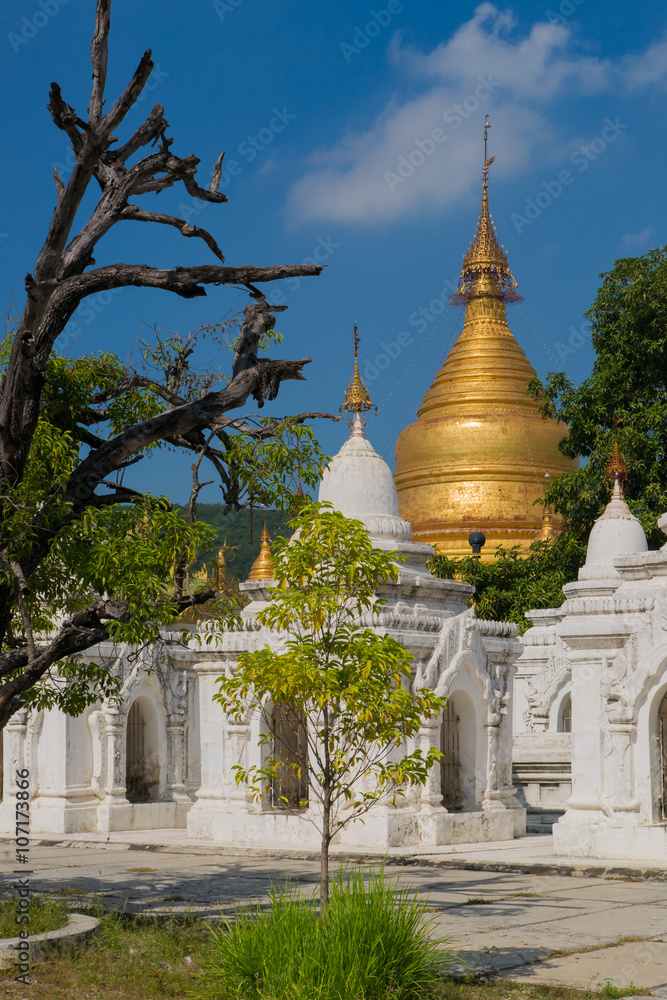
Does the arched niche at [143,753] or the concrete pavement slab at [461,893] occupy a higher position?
the arched niche at [143,753]

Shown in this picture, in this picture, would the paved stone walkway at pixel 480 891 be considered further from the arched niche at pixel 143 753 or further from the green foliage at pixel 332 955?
the arched niche at pixel 143 753

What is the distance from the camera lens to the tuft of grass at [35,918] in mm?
9633

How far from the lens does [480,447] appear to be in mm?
41438

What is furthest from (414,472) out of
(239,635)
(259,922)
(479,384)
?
(259,922)

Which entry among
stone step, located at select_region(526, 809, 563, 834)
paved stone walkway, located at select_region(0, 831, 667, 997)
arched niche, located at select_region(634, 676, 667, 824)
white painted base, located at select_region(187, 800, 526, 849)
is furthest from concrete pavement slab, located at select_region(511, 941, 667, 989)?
stone step, located at select_region(526, 809, 563, 834)

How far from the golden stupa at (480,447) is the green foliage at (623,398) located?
4822mm

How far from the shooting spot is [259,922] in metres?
7.95

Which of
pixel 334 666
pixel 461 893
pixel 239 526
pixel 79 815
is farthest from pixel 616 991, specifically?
pixel 239 526

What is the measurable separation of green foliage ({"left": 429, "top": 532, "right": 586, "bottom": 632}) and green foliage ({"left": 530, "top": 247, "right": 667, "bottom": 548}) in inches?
43.8

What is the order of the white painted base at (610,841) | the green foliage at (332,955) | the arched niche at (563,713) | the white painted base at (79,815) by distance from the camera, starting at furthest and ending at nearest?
the arched niche at (563,713) < the white painted base at (79,815) < the white painted base at (610,841) < the green foliage at (332,955)

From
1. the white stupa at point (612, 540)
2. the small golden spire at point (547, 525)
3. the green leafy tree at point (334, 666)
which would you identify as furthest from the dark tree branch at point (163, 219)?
the small golden spire at point (547, 525)

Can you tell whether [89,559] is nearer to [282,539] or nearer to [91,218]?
[282,539]

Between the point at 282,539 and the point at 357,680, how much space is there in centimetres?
122

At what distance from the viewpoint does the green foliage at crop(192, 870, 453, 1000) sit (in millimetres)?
7414
